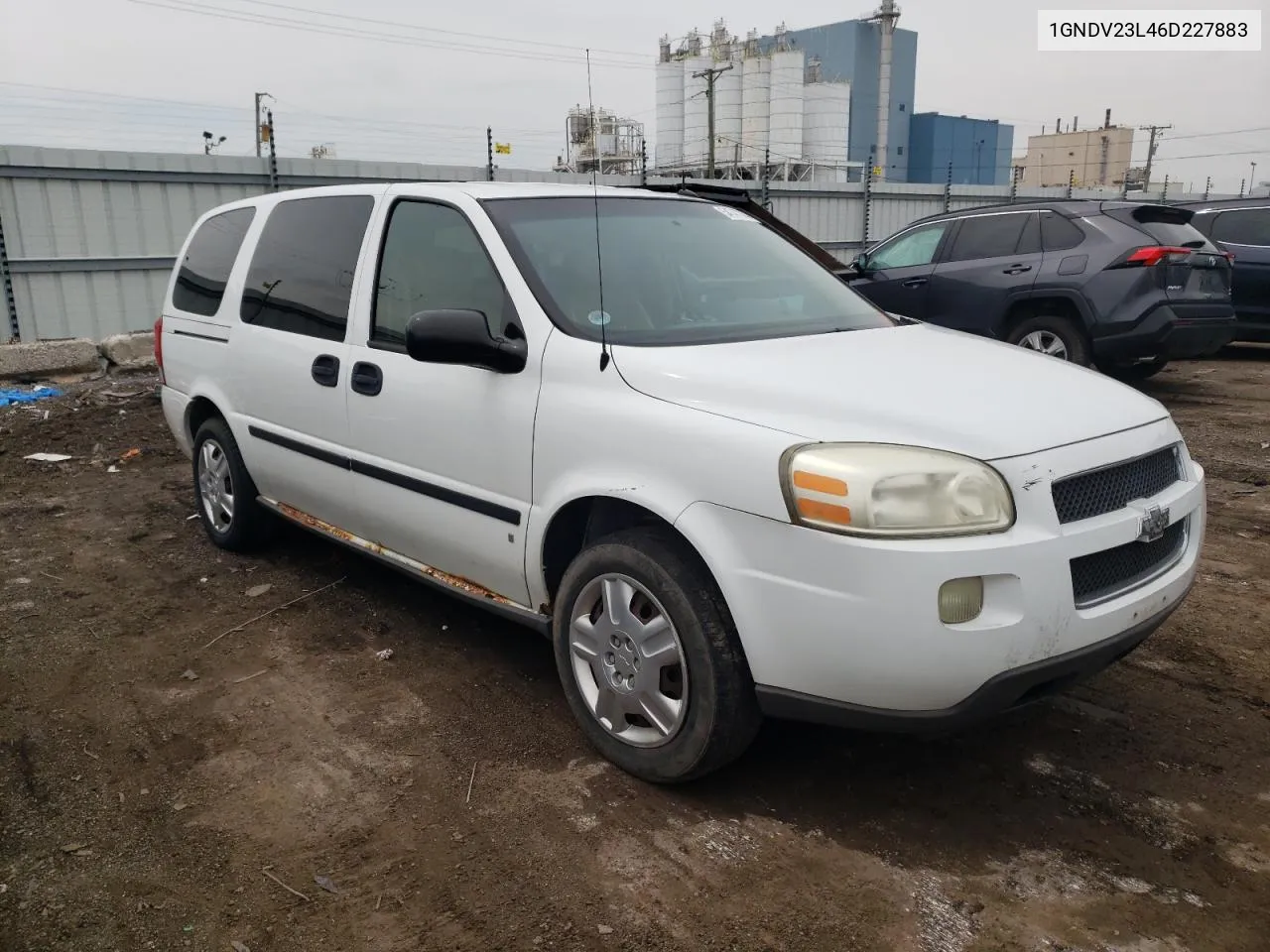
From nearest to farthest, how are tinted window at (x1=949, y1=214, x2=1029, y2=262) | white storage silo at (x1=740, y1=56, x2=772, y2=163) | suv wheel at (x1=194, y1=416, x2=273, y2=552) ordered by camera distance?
suv wheel at (x1=194, y1=416, x2=273, y2=552)
tinted window at (x1=949, y1=214, x2=1029, y2=262)
white storage silo at (x1=740, y1=56, x2=772, y2=163)

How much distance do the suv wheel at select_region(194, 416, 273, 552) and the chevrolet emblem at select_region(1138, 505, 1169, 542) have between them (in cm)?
393

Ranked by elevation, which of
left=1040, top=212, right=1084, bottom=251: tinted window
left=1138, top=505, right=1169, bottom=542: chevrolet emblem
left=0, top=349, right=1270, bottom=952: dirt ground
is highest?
left=1040, top=212, right=1084, bottom=251: tinted window

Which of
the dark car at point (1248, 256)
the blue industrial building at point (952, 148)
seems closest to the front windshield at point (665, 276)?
the dark car at point (1248, 256)

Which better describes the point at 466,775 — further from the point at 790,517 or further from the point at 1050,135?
the point at 1050,135

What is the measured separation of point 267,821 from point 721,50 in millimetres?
44375

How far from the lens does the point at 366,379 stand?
3842mm

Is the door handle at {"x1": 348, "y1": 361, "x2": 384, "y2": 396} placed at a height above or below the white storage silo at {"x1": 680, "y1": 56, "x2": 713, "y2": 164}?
below

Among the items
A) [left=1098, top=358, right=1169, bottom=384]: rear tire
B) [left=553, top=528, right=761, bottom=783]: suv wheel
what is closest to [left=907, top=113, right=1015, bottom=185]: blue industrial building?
[left=1098, top=358, right=1169, bottom=384]: rear tire

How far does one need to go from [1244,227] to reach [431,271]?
10.2 metres

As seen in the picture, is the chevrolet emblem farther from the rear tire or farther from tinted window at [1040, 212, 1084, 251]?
the rear tire

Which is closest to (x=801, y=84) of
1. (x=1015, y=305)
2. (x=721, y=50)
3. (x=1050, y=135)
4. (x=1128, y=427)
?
(x=721, y=50)

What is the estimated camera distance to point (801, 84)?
41156 mm

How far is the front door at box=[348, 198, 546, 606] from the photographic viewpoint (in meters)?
3.28

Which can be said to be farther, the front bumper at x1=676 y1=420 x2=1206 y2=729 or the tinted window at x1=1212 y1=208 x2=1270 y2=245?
the tinted window at x1=1212 y1=208 x2=1270 y2=245
